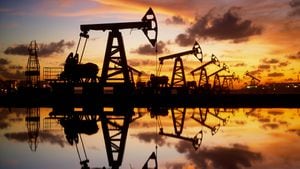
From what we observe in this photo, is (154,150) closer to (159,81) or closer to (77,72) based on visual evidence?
(77,72)

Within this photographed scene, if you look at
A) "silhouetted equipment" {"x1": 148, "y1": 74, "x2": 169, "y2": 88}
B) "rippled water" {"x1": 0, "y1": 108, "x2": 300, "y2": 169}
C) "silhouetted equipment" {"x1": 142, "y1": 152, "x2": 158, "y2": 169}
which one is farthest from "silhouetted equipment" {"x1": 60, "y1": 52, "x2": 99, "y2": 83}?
"silhouetted equipment" {"x1": 142, "y1": 152, "x2": 158, "y2": 169}

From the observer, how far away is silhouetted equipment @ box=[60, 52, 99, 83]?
144 feet

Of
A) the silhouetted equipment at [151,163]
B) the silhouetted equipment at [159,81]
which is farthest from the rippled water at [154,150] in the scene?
the silhouetted equipment at [159,81]

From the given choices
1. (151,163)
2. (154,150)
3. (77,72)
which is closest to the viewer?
(151,163)

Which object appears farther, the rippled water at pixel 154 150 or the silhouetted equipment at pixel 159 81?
the silhouetted equipment at pixel 159 81

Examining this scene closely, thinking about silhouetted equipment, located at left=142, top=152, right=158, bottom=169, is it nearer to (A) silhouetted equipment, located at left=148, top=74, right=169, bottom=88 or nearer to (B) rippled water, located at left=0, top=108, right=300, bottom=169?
(B) rippled water, located at left=0, top=108, right=300, bottom=169

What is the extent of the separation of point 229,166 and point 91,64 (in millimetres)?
37123

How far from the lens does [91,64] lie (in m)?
45.1

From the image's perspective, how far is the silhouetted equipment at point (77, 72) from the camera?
43875 millimetres

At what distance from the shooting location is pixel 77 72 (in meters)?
43.8

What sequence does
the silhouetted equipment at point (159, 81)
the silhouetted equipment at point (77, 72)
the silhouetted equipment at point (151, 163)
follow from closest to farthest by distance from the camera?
1. the silhouetted equipment at point (151, 163)
2. the silhouetted equipment at point (77, 72)
3. the silhouetted equipment at point (159, 81)

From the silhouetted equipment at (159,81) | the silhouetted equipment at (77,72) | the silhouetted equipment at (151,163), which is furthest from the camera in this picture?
the silhouetted equipment at (159,81)

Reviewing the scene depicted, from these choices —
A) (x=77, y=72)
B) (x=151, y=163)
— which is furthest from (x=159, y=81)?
(x=151, y=163)

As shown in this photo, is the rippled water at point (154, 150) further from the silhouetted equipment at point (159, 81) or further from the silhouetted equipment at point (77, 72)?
the silhouetted equipment at point (159, 81)
